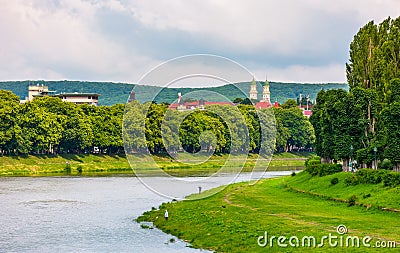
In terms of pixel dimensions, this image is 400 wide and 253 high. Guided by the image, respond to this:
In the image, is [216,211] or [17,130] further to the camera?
[17,130]

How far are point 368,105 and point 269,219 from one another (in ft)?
89.0

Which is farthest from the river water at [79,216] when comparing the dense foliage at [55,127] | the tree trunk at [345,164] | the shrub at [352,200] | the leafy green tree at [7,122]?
the dense foliage at [55,127]

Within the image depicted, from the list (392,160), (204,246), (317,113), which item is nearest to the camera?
(204,246)

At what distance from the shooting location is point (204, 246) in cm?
4388

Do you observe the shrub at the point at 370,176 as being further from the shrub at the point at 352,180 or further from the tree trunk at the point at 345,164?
the tree trunk at the point at 345,164

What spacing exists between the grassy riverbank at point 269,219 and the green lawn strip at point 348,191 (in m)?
0.19

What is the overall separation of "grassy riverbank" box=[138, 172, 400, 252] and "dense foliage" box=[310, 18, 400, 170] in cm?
494

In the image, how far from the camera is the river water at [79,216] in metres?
45.0

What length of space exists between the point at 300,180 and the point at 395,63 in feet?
56.6

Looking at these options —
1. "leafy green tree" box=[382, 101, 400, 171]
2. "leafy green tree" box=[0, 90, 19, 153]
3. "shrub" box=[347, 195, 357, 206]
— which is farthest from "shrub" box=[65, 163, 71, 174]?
"shrub" box=[347, 195, 357, 206]

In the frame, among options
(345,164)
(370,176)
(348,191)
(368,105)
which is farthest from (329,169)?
(370,176)

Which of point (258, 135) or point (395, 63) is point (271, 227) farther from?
point (258, 135)

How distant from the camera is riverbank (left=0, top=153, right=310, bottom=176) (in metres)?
118

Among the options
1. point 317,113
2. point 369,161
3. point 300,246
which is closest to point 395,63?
point 369,161
